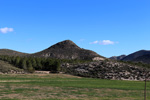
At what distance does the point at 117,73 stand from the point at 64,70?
76.9ft

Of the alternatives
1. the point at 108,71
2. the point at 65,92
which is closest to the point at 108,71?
the point at 108,71

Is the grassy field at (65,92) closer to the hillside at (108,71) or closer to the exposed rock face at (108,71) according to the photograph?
the hillside at (108,71)

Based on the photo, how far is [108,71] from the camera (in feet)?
296

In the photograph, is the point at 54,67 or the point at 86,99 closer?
the point at 86,99

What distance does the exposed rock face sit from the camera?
3290 inches

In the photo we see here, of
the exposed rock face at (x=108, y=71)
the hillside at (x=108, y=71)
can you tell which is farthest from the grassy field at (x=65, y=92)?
the exposed rock face at (x=108, y=71)

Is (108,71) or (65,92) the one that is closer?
(65,92)

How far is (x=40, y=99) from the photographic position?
2580 cm

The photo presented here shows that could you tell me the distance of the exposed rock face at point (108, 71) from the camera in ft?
274

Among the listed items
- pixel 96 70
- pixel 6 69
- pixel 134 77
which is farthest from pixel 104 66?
pixel 6 69

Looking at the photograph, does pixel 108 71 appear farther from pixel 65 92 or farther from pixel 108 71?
pixel 65 92

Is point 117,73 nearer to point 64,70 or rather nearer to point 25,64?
point 64,70

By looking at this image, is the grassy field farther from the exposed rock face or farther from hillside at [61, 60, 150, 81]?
the exposed rock face

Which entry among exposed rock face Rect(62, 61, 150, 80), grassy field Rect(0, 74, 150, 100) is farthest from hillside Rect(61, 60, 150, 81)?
grassy field Rect(0, 74, 150, 100)
